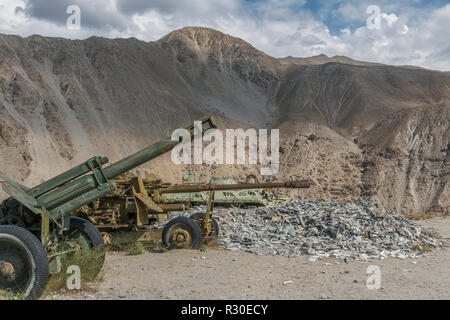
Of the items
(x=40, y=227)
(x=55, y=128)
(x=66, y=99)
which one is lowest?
(x=40, y=227)

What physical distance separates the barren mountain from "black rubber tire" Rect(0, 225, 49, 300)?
26.9 meters

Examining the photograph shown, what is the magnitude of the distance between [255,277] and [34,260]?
440 cm

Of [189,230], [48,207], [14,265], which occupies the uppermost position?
[48,207]

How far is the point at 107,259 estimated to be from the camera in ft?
36.5

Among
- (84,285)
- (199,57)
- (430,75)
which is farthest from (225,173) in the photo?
(430,75)

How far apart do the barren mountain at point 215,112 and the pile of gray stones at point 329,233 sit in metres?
22.2

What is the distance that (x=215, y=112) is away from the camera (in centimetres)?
5147

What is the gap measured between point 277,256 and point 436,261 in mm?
3984

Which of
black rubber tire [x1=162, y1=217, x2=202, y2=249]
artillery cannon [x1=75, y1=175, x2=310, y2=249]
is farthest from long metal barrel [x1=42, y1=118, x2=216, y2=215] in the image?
black rubber tire [x1=162, y1=217, x2=202, y2=249]

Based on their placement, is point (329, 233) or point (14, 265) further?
point (329, 233)

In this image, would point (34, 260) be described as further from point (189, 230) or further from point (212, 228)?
point (212, 228)

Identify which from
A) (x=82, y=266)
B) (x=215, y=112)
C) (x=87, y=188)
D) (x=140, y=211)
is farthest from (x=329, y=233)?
(x=215, y=112)

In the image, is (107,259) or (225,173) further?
(225,173)
